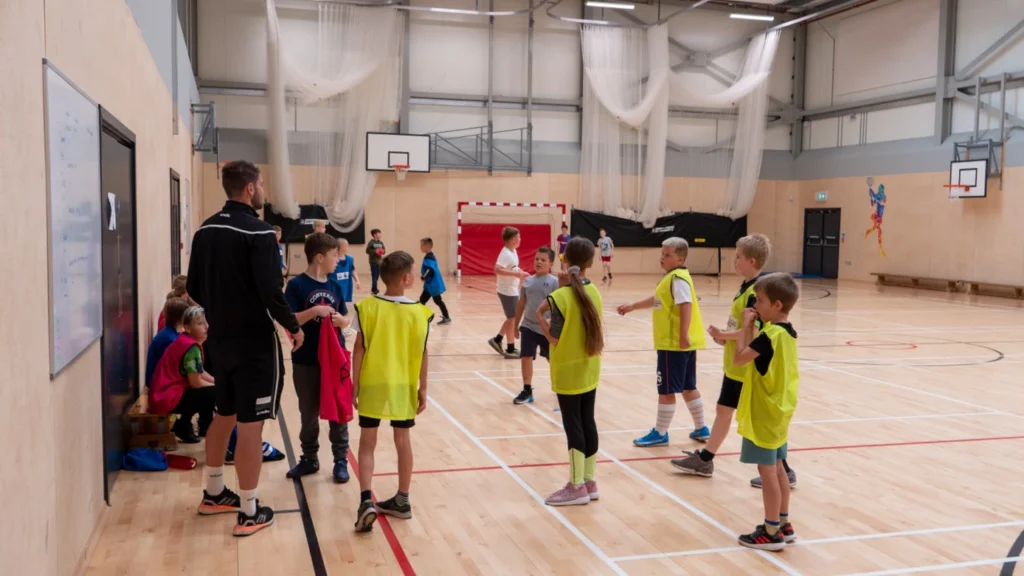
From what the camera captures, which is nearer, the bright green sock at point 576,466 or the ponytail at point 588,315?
the ponytail at point 588,315

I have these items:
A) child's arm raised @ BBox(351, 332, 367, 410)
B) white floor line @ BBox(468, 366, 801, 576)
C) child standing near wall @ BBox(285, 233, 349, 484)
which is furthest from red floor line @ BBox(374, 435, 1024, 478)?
child's arm raised @ BBox(351, 332, 367, 410)

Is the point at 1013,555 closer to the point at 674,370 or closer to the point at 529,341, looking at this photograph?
the point at 674,370

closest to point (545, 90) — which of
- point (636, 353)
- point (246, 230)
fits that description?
point (636, 353)

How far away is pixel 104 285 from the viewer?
15.0 ft

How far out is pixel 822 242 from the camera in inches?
1029

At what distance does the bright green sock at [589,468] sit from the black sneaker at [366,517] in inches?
50.2

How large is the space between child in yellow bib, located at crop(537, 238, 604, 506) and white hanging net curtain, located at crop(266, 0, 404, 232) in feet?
55.1

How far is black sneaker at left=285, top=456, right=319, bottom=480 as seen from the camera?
5.36 m

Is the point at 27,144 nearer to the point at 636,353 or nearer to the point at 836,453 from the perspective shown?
the point at 836,453

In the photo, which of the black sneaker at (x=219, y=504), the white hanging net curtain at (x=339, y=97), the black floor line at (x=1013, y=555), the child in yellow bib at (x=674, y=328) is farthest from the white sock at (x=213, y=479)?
the white hanging net curtain at (x=339, y=97)

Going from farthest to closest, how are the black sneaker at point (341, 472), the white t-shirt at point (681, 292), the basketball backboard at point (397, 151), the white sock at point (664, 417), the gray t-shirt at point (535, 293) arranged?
the basketball backboard at point (397, 151) → the gray t-shirt at point (535, 293) → the white sock at point (664, 417) → the white t-shirt at point (681, 292) → the black sneaker at point (341, 472)

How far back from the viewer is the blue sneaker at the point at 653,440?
20.4 feet

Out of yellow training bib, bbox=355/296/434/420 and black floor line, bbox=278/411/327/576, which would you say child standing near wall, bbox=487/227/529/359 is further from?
yellow training bib, bbox=355/296/434/420

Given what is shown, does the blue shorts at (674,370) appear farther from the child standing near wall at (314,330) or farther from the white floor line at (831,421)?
the child standing near wall at (314,330)
